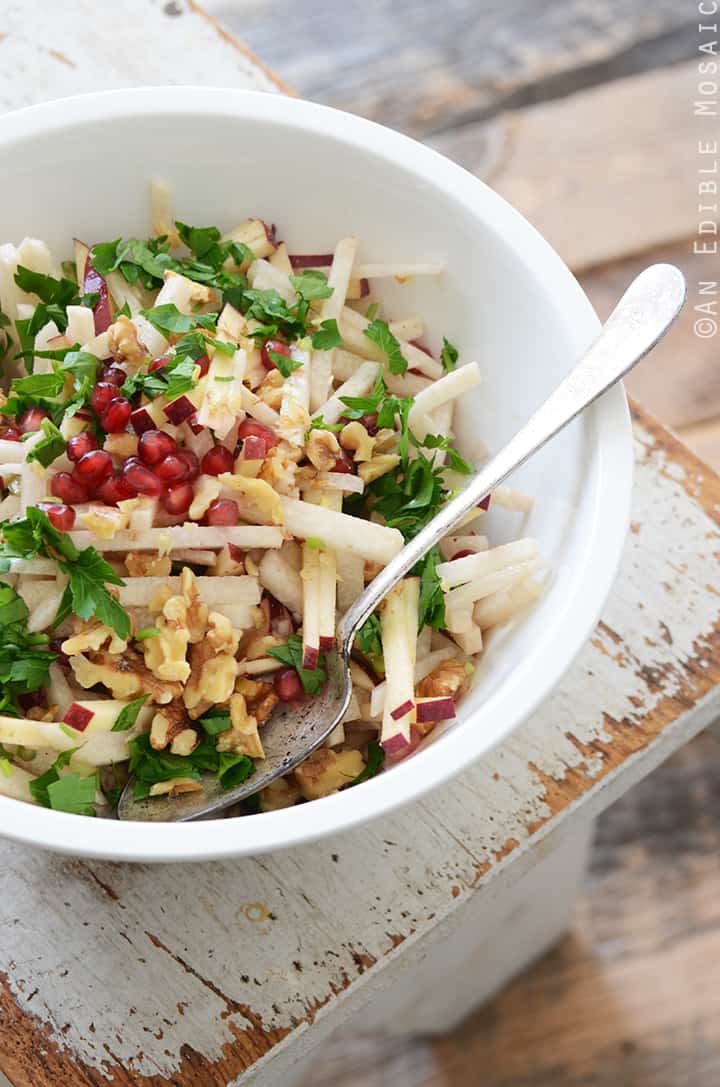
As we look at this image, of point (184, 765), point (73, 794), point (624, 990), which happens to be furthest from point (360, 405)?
point (624, 990)

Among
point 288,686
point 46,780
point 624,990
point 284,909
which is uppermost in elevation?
point 288,686

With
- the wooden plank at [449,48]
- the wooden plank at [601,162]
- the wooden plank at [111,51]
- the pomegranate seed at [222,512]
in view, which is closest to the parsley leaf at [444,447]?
the pomegranate seed at [222,512]

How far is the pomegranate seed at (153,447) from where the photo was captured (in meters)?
1.51

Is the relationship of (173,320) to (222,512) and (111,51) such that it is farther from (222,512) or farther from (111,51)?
(111,51)

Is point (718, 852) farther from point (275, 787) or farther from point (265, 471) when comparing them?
point (265, 471)

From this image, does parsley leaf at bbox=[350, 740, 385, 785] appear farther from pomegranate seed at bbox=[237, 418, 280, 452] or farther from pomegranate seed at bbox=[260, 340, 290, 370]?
pomegranate seed at bbox=[260, 340, 290, 370]

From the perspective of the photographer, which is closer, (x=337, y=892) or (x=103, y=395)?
(x=103, y=395)

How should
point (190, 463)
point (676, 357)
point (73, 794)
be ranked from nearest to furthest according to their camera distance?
point (73, 794)
point (190, 463)
point (676, 357)

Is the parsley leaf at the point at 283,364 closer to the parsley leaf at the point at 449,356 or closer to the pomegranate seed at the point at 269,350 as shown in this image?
the pomegranate seed at the point at 269,350

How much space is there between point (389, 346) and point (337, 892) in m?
0.84

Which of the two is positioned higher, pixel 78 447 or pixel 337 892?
pixel 78 447

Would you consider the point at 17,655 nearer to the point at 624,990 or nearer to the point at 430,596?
the point at 430,596

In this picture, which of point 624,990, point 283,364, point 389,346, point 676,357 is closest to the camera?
point 283,364

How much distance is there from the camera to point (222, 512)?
4.92 ft
